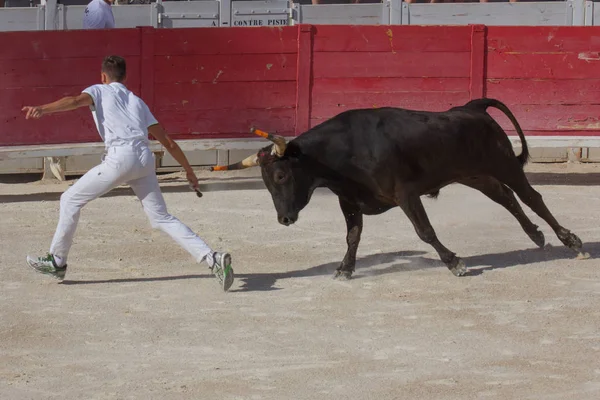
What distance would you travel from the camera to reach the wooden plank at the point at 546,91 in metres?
11.1

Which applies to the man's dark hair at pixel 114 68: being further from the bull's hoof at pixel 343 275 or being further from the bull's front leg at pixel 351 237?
A: the bull's hoof at pixel 343 275

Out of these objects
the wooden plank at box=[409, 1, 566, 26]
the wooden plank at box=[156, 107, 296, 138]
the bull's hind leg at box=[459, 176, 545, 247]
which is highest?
the wooden plank at box=[409, 1, 566, 26]

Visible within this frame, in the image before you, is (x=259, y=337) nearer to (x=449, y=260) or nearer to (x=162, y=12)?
(x=449, y=260)

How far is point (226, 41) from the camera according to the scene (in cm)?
1085

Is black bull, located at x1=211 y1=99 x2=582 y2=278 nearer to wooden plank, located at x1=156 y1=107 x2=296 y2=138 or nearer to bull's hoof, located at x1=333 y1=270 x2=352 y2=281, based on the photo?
bull's hoof, located at x1=333 y1=270 x2=352 y2=281

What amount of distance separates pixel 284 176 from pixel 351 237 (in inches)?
22.4

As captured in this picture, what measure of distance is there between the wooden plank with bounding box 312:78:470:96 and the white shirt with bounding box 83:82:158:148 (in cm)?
450

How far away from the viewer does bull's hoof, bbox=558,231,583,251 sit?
24.8ft

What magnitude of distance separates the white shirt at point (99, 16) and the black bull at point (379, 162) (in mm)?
4077

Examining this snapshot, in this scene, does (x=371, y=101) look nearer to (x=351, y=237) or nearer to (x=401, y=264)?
(x=401, y=264)

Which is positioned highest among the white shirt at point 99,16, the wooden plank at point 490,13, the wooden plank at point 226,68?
the wooden plank at point 490,13

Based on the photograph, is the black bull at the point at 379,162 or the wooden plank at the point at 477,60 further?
the wooden plank at the point at 477,60

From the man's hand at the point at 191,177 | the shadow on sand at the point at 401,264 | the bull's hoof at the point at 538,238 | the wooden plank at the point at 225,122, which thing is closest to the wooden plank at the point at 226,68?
the wooden plank at the point at 225,122

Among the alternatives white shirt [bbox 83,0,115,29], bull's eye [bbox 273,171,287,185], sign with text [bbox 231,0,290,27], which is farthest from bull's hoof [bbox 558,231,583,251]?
sign with text [bbox 231,0,290,27]
